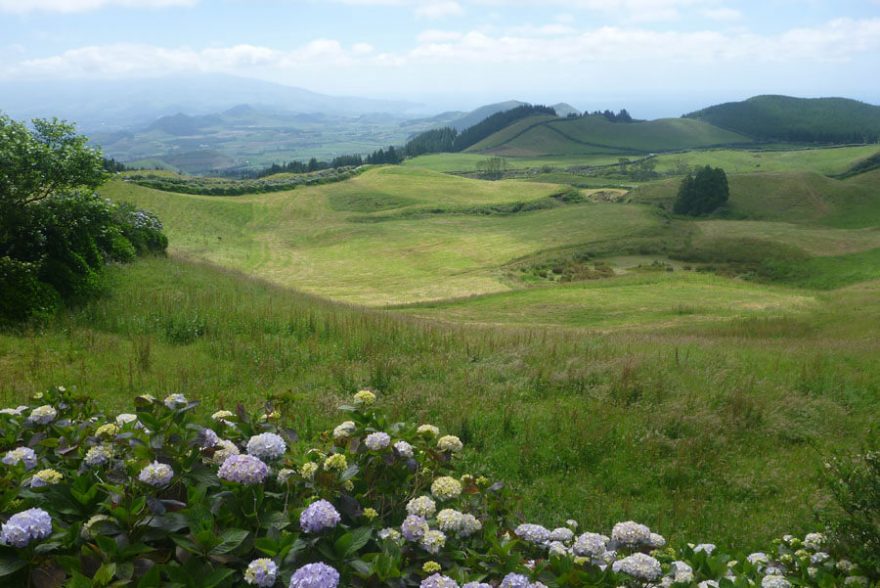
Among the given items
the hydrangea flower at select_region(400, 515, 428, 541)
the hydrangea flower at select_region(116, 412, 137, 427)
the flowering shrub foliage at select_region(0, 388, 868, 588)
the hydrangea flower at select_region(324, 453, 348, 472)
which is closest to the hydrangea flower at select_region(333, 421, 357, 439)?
the flowering shrub foliage at select_region(0, 388, 868, 588)

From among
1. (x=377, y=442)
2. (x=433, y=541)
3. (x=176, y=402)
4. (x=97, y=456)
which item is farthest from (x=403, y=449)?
(x=97, y=456)

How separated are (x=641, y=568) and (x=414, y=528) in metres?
1.23

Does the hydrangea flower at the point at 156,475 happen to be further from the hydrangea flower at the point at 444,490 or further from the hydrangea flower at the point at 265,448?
the hydrangea flower at the point at 444,490

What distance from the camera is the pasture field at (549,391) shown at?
6.80 meters

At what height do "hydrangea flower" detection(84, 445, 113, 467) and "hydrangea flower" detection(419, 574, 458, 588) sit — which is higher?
"hydrangea flower" detection(84, 445, 113, 467)

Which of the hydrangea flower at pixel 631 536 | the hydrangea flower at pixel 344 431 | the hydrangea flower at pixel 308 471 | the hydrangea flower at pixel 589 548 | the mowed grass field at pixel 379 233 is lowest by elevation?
the mowed grass field at pixel 379 233

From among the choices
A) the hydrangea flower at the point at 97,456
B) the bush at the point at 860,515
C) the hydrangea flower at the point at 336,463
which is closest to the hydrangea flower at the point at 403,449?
the hydrangea flower at the point at 336,463

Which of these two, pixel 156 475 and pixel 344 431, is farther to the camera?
pixel 344 431

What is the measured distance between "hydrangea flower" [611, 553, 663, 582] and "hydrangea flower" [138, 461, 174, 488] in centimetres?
247

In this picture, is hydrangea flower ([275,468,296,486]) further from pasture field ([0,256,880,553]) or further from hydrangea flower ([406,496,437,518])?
pasture field ([0,256,880,553])

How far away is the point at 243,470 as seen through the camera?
3.11 meters

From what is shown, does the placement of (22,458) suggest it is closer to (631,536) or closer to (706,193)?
(631,536)

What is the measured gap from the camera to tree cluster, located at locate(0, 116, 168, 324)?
11266 millimetres

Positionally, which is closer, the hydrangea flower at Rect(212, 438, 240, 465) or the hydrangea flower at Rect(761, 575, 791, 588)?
the hydrangea flower at Rect(212, 438, 240, 465)
